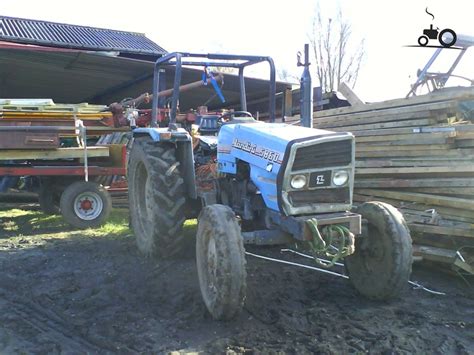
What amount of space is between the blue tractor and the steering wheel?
0.31 feet

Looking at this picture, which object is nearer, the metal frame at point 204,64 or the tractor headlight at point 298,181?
the tractor headlight at point 298,181

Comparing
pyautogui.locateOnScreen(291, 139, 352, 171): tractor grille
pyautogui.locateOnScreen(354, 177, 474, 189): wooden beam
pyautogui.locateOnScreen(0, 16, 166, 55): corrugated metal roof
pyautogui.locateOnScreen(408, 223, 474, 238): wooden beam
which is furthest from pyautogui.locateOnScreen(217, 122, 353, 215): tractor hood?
pyautogui.locateOnScreen(0, 16, 166, 55): corrugated metal roof

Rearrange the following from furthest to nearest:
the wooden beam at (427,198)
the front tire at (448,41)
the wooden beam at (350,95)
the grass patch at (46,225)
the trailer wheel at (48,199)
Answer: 1. the wooden beam at (350,95)
2. the trailer wheel at (48,199)
3. the grass patch at (46,225)
4. the front tire at (448,41)
5. the wooden beam at (427,198)

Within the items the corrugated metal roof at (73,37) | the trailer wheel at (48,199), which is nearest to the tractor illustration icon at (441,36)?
the trailer wheel at (48,199)

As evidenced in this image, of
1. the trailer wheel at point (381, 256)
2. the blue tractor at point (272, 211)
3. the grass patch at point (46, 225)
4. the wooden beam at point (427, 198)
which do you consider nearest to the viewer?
the blue tractor at point (272, 211)

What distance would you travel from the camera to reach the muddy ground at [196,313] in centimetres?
346

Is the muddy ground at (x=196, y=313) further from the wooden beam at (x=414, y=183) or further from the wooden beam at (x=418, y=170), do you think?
Result: the wooden beam at (x=418, y=170)

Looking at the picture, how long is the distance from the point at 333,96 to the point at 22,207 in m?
7.25

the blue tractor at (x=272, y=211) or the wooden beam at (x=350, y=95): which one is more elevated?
the wooden beam at (x=350, y=95)

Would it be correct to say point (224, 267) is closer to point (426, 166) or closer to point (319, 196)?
point (319, 196)

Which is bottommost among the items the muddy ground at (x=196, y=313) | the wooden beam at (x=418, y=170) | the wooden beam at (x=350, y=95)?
the muddy ground at (x=196, y=313)

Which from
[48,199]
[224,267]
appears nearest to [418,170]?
[224,267]

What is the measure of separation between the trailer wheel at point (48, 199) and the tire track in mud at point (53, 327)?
4.09 m

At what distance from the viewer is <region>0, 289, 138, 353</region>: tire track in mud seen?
3.51 m
